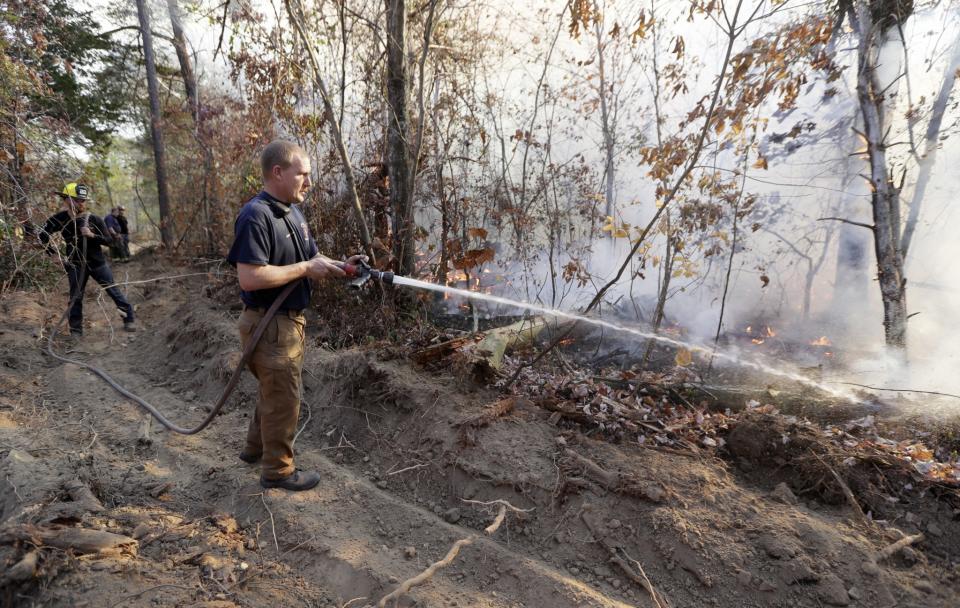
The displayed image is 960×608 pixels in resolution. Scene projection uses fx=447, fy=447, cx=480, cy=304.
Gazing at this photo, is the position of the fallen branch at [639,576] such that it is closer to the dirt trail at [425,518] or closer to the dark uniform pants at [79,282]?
the dirt trail at [425,518]

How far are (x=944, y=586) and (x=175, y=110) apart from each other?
690 inches

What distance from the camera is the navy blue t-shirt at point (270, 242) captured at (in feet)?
9.15

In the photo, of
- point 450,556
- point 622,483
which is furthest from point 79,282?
point 622,483

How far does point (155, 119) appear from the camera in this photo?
11977 mm

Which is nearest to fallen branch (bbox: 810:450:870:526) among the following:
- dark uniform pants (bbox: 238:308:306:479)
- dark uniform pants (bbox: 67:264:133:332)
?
dark uniform pants (bbox: 238:308:306:479)

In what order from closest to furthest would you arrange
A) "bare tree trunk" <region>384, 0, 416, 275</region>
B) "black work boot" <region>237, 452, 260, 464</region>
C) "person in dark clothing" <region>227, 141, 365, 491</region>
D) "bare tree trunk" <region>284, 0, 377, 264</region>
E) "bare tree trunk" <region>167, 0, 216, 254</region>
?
"person in dark clothing" <region>227, 141, 365, 491</region>, "black work boot" <region>237, 452, 260, 464</region>, "bare tree trunk" <region>284, 0, 377, 264</region>, "bare tree trunk" <region>384, 0, 416, 275</region>, "bare tree trunk" <region>167, 0, 216, 254</region>

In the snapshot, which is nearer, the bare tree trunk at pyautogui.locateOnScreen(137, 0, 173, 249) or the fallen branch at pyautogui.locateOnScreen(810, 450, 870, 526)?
the fallen branch at pyautogui.locateOnScreen(810, 450, 870, 526)

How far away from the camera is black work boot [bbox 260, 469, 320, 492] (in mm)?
3277

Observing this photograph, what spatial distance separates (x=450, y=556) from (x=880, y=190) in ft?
24.7

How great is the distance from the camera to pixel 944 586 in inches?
105

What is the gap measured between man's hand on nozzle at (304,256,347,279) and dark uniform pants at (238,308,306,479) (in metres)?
0.37

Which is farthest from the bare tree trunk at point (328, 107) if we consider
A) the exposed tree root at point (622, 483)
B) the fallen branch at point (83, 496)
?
the exposed tree root at point (622, 483)

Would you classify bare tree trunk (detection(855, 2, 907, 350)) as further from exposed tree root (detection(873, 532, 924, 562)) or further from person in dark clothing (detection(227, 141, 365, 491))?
person in dark clothing (detection(227, 141, 365, 491))

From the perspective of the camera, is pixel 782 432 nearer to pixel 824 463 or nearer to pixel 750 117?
pixel 824 463
